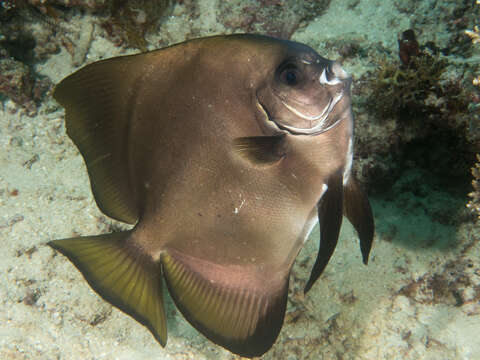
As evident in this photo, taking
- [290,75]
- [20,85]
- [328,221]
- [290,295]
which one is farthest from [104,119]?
[20,85]

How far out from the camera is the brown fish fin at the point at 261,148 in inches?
54.9

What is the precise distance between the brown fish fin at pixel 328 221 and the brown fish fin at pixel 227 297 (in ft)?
0.67

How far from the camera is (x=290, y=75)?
A: 1.41 metres

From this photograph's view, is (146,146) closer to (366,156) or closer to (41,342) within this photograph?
(41,342)

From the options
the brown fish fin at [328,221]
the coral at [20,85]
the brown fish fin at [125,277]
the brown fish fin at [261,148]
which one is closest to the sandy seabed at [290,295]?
the coral at [20,85]

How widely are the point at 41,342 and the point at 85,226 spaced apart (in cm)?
90

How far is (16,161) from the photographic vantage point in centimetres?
309

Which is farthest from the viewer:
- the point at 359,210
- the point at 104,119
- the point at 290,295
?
the point at 290,295

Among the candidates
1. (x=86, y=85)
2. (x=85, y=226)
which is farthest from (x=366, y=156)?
(x=85, y=226)

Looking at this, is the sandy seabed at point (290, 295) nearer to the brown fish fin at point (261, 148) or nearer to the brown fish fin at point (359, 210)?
the brown fish fin at point (359, 210)

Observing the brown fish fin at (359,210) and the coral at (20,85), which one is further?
the coral at (20,85)

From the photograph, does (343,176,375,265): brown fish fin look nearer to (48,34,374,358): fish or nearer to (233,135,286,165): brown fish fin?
(48,34,374,358): fish

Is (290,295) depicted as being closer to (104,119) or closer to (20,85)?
(104,119)

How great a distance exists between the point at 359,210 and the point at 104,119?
4.73ft
